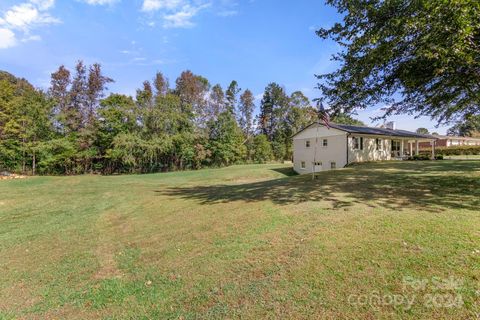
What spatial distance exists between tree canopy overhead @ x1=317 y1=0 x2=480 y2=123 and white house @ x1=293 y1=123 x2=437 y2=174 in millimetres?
12578

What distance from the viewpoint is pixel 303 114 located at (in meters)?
49.4

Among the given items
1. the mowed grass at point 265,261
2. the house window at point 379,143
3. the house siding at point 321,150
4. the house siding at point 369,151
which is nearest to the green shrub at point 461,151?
the house siding at point 369,151

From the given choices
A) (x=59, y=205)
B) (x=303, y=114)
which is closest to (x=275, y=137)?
(x=303, y=114)

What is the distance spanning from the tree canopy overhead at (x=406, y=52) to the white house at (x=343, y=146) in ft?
41.3

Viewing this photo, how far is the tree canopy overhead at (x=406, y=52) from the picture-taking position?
5.32 metres

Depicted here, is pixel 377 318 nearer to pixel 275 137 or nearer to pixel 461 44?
pixel 461 44

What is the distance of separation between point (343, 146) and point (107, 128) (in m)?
25.6

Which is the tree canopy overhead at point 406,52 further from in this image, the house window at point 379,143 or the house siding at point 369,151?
the house window at point 379,143

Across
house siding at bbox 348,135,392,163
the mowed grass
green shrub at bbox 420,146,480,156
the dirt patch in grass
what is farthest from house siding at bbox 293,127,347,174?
green shrub at bbox 420,146,480,156

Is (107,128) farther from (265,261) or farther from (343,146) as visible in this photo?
(265,261)

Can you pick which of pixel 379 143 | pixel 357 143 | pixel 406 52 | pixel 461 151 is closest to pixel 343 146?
pixel 357 143

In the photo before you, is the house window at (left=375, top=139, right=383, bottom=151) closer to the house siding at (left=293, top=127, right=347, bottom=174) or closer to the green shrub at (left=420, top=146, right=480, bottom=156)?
the house siding at (left=293, top=127, right=347, bottom=174)

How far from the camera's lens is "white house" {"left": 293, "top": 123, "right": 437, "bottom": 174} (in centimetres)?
2252

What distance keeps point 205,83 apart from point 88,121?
59.4 ft
